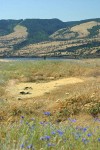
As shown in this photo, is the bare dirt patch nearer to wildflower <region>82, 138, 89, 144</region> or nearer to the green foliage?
the green foliage

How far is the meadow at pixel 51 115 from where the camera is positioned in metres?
6.36

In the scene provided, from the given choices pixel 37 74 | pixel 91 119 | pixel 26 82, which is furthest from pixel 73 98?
pixel 37 74

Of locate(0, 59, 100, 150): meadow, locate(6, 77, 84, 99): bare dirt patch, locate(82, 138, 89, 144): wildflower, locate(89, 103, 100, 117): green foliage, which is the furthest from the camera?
locate(6, 77, 84, 99): bare dirt patch

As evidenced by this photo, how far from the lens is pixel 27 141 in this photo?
6.12 meters

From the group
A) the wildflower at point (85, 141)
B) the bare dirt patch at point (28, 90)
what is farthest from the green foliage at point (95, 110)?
the wildflower at point (85, 141)

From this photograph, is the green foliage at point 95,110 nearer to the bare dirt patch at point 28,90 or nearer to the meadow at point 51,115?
the meadow at point 51,115

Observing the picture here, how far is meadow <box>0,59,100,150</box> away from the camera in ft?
20.9

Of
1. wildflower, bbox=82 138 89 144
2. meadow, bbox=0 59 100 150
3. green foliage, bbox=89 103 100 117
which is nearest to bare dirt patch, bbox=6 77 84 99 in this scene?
meadow, bbox=0 59 100 150

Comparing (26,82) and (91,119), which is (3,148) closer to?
(91,119)

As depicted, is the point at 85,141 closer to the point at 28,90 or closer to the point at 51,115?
the point at 51,115

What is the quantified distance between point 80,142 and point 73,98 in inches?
288

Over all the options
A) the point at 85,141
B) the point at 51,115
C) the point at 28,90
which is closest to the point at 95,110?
the point at 51,115

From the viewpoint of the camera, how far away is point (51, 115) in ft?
41.2

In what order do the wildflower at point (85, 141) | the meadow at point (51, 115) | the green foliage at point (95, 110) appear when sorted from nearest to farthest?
the wildflower at point (85, 141)
the meadow at point (51, 115)
the green foliage at point (95, 110)
